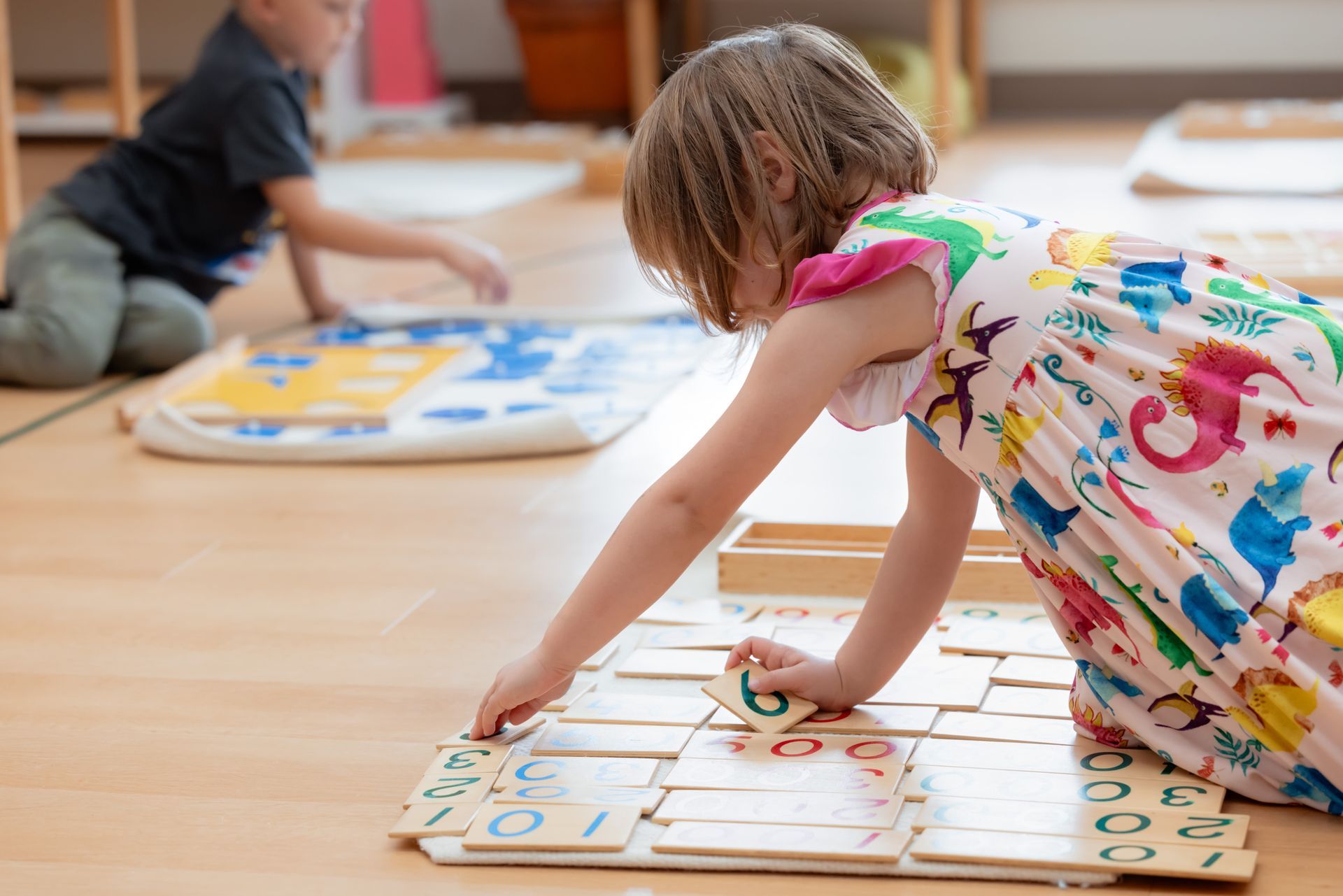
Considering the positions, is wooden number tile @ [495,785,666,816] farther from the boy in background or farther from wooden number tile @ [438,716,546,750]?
the boy in background

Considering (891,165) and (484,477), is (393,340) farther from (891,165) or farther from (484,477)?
(891,165)

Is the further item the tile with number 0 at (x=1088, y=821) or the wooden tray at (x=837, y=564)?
the wooden tray at (x=837, y=564)

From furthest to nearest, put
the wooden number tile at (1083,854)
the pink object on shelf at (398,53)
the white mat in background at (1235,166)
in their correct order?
the pink object on shelf at (398,53)
the white mat in background at (1235,166)
the wooden number tile at (1083,854)

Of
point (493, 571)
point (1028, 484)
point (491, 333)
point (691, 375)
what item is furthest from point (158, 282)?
point (1028, 484)

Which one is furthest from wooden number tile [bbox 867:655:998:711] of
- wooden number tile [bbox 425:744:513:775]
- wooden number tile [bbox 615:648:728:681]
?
wooden number tile [bbox 425:744:513:775]

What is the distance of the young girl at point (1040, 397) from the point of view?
0.74m

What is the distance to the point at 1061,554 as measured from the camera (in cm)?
78

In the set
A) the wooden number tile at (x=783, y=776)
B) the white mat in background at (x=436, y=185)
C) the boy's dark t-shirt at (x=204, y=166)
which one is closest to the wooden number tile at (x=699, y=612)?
the wooden number tile at (x=783, y=776)

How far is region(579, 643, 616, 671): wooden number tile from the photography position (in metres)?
0.96

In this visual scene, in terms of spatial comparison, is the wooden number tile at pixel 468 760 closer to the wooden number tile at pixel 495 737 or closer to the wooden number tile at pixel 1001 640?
the wooden number tile at pixel 495 737

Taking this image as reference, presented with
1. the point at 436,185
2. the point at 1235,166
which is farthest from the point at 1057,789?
the point at 436,185

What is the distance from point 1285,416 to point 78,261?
1539 millimetres

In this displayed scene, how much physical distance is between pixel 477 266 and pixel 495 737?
1147mm

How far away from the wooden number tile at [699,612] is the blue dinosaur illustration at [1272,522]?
38 cm
